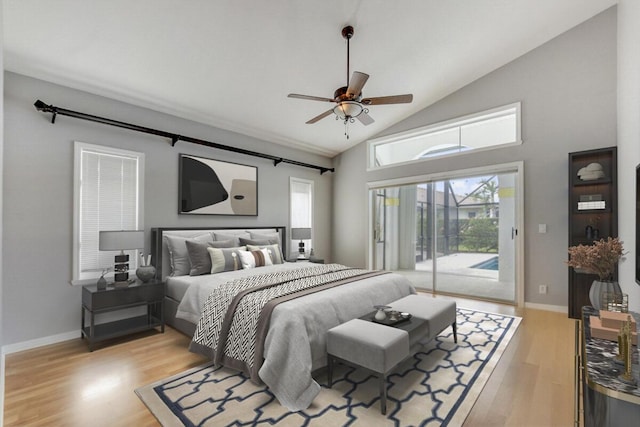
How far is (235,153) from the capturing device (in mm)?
4988

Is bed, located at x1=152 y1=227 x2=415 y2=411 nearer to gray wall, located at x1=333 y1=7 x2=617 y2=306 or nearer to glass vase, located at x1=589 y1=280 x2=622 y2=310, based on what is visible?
glass vase, located at x1=589 y1=280 x2=622 y2=310

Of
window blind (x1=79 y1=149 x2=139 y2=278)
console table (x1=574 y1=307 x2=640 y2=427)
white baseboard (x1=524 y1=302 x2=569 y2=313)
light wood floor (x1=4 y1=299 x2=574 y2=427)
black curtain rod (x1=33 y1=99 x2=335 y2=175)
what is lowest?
light wood floor (x1=4 y1=299 x2=574 y2=427)

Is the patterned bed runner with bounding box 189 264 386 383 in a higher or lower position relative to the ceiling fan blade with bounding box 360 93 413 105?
lower

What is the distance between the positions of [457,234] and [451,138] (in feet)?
5.47

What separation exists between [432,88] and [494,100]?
0.96 m

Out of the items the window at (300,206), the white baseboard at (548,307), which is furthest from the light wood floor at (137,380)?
the window at (300,206)

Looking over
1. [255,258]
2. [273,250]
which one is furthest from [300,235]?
[255,258]

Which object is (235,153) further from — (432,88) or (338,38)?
(432,88)

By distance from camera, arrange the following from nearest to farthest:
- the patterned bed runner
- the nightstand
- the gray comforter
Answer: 1. the gray comforter
2. the patterned bed runner
3. the nightstand

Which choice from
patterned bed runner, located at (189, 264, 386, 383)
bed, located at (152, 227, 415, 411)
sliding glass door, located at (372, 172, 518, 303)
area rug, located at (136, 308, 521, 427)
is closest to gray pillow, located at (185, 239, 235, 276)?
bed, located at (152, 227, 415, 411)

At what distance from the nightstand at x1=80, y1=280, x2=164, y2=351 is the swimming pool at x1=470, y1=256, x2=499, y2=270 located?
15.7 feet

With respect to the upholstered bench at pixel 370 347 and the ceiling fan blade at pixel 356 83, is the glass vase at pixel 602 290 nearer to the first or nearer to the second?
the upholstered bench at pixel 370 347

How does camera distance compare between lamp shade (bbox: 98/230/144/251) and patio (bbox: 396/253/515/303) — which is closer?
lamp shade (bbox: 98/230/144/251)

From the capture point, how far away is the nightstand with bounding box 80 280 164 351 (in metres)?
3.09
